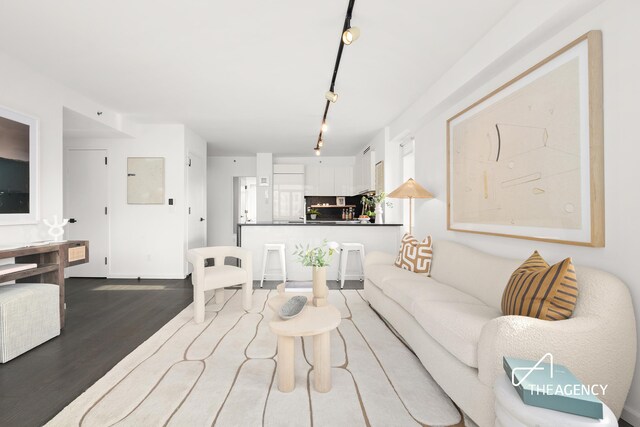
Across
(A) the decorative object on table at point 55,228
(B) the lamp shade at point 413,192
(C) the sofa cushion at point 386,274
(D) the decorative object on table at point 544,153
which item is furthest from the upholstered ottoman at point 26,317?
(D) the decorative object on table at point 544,153

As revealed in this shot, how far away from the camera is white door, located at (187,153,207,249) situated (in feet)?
17.8

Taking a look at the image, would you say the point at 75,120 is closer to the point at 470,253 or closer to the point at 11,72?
the point at 11,72

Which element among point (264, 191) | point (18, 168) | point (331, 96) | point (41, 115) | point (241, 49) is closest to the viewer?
point (241, 49)

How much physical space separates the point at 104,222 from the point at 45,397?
3978 mm

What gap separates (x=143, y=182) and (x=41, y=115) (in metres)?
1.99

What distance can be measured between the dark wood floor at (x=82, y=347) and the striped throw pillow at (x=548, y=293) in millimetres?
2710

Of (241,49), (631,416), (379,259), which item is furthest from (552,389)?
(241,49)

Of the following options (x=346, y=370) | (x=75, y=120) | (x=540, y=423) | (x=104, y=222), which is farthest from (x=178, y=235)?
(x=540, y=423)

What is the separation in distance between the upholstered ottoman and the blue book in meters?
3.38

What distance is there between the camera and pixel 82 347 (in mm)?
2486

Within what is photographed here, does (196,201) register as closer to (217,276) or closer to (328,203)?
(217,276)

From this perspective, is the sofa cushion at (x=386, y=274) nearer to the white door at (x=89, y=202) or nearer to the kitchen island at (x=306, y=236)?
the kitchen island at (x=306, y=236)

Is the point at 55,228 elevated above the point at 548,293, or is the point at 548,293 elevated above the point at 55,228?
the point at 55,228

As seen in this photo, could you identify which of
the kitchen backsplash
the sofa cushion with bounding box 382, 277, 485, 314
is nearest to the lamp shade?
the sofa cushion with bounding box 382, 277, 485, 314
